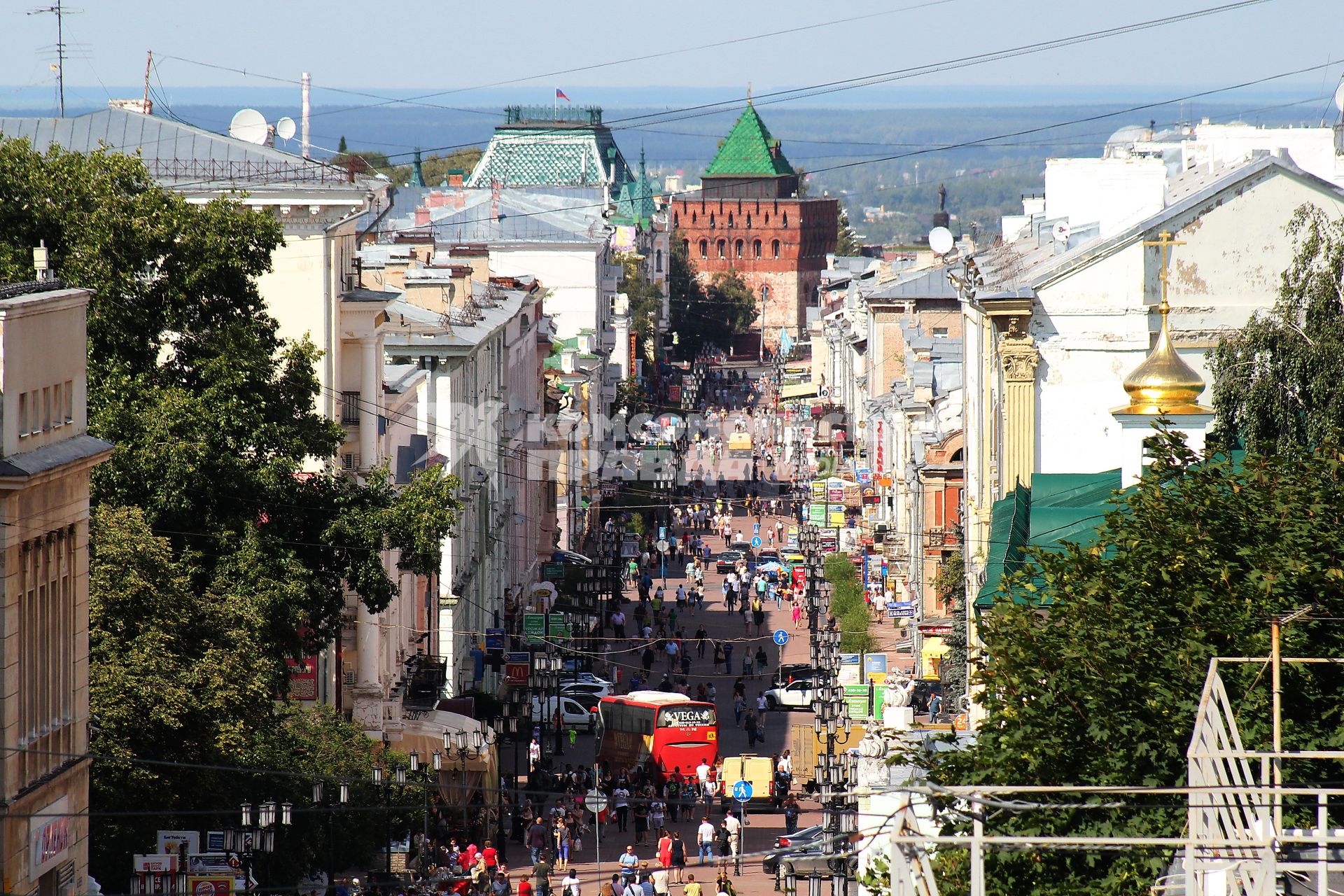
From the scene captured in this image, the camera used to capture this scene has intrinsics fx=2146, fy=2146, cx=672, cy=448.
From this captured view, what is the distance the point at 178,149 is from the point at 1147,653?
2222cm

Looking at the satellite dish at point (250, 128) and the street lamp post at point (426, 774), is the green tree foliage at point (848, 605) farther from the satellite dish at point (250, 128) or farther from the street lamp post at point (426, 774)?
the satellite dish at point (250, 128)

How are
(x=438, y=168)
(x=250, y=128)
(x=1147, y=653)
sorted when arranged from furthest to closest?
(x=438, y=168)
(x=250, y=128)
(x=1147, y=653)

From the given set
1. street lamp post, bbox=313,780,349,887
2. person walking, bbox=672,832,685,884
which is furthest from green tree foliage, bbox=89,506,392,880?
person walking, bbox=672,832,685,884

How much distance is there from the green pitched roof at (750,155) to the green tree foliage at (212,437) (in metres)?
165

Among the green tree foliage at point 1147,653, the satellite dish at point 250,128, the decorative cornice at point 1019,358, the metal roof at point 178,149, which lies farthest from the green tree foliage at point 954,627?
the satellite dish at point 250,128

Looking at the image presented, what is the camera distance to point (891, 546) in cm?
5497

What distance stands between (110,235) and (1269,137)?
63.2 ft

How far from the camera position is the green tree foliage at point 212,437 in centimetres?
2547

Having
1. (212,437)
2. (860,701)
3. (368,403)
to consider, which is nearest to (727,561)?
(860,701)

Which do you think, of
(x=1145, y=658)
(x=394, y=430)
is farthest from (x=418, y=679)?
(x=1145, y=658)

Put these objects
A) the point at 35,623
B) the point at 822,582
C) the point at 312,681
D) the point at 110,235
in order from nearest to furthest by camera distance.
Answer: the point at 35,623 → the point at 110,235 → the point at 312,681 → the point at 822,582

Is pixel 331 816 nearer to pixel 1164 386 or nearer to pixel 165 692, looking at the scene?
pixel 165 692

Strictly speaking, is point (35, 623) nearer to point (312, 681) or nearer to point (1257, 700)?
point (1257, 700)

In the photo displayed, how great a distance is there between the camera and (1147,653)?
1788 cm
